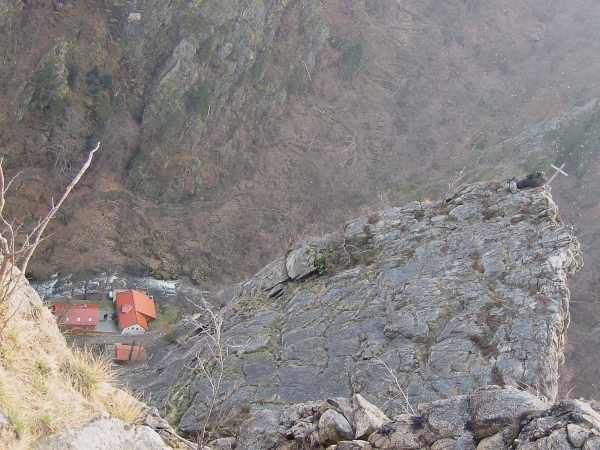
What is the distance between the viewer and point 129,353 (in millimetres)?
29766

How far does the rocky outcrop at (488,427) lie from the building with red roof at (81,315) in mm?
27037

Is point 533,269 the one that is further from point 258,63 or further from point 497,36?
point 497,36

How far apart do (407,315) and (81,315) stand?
23635 millimetres

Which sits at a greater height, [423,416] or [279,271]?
[423,416]

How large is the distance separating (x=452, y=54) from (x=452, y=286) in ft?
157

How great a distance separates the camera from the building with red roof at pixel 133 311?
35219mm

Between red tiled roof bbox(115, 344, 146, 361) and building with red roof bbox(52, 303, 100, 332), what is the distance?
3745 millimetres

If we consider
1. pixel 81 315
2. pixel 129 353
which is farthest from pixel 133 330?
pixel 129 353

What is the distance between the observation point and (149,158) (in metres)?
43.4

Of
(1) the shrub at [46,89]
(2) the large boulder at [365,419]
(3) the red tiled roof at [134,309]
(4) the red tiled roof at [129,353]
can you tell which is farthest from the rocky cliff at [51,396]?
(1) the shrub at [46,89]

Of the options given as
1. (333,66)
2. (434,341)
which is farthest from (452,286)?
(333,66)

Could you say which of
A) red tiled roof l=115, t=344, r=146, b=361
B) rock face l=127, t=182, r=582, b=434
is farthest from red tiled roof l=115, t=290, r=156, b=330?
rock face l=127, t=182, r=582, b=434

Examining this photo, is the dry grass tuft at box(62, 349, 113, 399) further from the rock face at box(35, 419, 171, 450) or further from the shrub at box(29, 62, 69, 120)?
the shrub at box(29, 62, 69, 120)

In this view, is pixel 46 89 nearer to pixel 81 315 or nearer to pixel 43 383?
pixel 81 315
